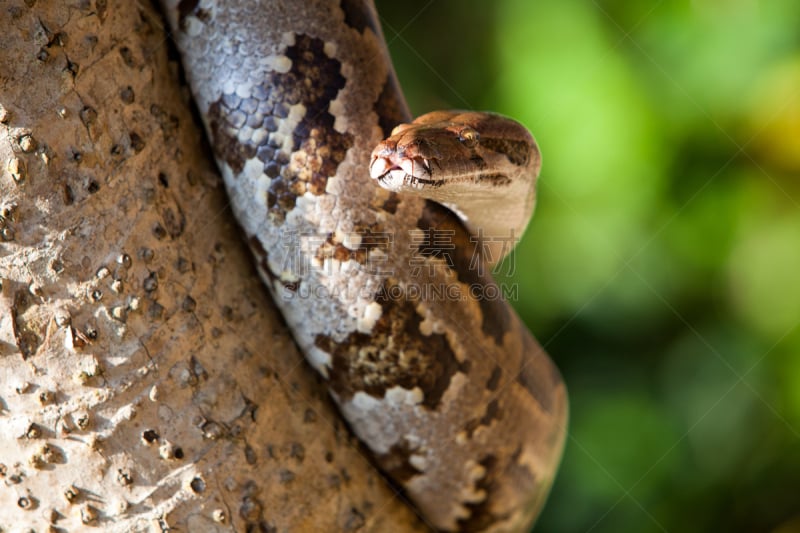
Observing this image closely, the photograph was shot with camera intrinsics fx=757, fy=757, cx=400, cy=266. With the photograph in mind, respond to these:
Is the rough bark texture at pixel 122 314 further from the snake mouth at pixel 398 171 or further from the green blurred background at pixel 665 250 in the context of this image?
the green blurred background at pixel 665 250

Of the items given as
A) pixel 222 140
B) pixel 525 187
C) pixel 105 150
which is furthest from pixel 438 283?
pixel 105 150

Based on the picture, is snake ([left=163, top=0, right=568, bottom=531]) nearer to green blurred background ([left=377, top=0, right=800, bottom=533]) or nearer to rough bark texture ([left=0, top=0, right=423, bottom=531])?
rough bark texture ([left=0, top=0, right=423, bottom=531])

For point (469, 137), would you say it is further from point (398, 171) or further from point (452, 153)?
point (398, 171)

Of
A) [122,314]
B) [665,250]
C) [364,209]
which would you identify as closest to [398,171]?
[364,209]

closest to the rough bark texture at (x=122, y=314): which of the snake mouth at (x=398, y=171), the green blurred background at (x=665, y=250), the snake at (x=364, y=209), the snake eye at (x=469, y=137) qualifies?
the snake at (x=364, y=209)

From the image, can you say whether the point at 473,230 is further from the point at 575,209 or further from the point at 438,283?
the point at 575,209

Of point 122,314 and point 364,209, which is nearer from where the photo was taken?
point 122,314
